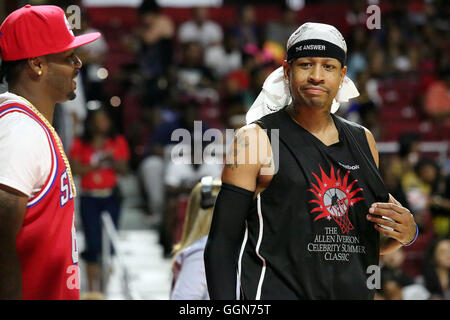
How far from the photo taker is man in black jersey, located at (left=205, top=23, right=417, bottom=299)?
2309mm

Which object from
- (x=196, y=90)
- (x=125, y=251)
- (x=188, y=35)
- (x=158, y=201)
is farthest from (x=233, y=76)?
(x=125, y=251)

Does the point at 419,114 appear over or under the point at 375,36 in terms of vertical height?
under

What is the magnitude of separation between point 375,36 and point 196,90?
3.87 metres

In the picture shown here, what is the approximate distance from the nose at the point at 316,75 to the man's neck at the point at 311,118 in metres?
0.11

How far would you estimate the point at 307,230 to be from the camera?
7.63ft

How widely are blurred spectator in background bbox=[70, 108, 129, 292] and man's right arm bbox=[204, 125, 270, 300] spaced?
5015mm

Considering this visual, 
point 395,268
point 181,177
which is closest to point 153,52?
point 181,177

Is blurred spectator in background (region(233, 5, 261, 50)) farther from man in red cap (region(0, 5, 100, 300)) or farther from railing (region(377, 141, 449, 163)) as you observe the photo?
man in red cap (region(0, 5, 100, 300))

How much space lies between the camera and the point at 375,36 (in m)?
12.7

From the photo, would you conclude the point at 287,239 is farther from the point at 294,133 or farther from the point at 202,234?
the point at 202,234

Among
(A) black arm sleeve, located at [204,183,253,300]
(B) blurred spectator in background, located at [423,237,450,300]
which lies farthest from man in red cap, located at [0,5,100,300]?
(B) blurred spectator in background, located at [423,237,450,300]

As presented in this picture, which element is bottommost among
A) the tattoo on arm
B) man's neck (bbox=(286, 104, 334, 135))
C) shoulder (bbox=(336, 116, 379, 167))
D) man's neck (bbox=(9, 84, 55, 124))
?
the tattoo on arm

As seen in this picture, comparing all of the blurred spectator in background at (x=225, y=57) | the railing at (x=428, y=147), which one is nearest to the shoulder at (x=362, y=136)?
the railing at (x=428, y=147)
